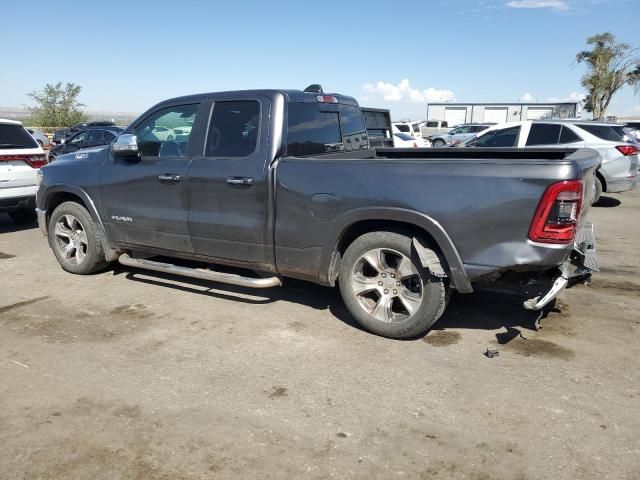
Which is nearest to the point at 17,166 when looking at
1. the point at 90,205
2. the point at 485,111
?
the point at 90,205

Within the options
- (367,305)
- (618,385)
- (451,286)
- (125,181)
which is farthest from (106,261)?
(618,385)

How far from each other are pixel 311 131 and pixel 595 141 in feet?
26.1

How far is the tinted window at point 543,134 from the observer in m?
10.6

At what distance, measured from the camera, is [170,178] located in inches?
189

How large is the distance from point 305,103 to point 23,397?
311 cm

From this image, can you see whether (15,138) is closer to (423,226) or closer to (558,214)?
(423,226)

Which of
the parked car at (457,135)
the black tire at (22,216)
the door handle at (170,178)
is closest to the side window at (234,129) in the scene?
the door handle at (170,178)

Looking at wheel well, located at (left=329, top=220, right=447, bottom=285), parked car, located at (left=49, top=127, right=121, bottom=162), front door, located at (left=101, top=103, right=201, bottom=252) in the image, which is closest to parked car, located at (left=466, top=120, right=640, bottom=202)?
wheel well, located at (left=329, top=220, right=447, bottom=285)

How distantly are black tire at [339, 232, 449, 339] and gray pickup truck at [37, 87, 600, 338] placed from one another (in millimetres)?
11

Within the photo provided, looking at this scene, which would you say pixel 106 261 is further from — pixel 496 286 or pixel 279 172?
pixel 496 286

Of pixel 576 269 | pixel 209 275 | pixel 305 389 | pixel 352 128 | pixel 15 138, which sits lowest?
pixel 305 389

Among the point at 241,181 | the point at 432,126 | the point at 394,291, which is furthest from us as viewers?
the point at 432,126

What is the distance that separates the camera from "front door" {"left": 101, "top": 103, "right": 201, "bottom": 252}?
15.9 feet

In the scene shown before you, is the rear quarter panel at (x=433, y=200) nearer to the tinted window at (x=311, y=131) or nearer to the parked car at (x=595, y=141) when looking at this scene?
the tinted window at (x=311, y=131)
